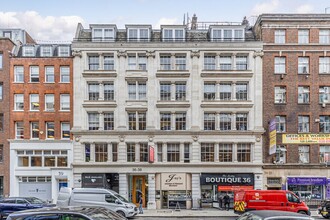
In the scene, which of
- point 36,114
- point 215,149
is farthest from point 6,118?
point 215,149

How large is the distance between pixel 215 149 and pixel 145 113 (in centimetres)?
815

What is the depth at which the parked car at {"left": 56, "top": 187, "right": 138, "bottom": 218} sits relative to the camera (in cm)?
2959

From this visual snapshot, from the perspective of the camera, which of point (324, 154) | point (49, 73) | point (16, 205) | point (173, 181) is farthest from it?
point (49, 73)

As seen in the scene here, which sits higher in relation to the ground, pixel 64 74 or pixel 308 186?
pixel 64 74

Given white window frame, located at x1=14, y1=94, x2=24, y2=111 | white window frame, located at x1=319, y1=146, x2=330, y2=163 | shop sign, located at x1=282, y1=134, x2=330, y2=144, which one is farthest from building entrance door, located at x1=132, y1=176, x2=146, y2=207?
white window frame, located at x1=319, y1=146, x2=330, y2=163

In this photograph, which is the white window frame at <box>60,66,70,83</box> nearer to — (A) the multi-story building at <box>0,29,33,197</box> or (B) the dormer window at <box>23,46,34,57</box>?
(B) the dormer window at <box>23,46,34,57</box>

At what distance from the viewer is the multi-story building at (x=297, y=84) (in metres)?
41.1

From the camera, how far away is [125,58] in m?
41.3

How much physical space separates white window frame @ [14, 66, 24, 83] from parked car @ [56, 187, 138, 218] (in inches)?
659

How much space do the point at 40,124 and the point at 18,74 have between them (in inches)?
232

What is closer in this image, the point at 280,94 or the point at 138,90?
the point at 138,90

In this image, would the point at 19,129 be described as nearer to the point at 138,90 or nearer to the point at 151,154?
the point at 138,90

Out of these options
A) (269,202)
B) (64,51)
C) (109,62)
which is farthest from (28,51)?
(269,202)

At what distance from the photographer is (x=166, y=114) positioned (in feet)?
135
